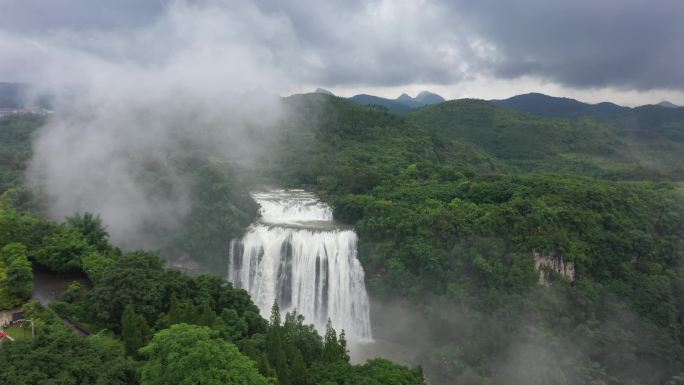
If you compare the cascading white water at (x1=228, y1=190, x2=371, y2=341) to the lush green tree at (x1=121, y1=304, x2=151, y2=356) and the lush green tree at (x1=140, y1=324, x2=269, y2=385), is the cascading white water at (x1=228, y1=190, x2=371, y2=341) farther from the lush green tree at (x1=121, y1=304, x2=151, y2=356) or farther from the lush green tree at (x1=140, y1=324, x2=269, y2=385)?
the lush green tree at (x1=140, y1=324, x2=269, y2=385)

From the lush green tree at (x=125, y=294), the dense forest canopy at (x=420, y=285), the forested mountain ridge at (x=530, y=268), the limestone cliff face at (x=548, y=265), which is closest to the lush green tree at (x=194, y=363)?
the dense forest canopy at (x=420, y=285)

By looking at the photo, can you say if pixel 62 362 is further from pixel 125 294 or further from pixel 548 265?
pixel 548 265

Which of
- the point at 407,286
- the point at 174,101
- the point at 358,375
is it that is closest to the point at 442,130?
the point at 174,101

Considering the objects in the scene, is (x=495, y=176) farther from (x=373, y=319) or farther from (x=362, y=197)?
(x=373, y=319)

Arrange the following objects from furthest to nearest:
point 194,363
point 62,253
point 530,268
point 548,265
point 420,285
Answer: point 420,285 < point 548,265 < point 530,268 < point 62,253 < point 194,363

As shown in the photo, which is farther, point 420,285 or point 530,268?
point 420,285

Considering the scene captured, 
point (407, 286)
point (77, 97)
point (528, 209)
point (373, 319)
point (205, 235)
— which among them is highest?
point (77, 97)

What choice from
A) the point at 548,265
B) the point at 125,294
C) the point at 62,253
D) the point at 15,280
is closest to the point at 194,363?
the point at 125,294

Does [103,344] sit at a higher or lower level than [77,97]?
lower
